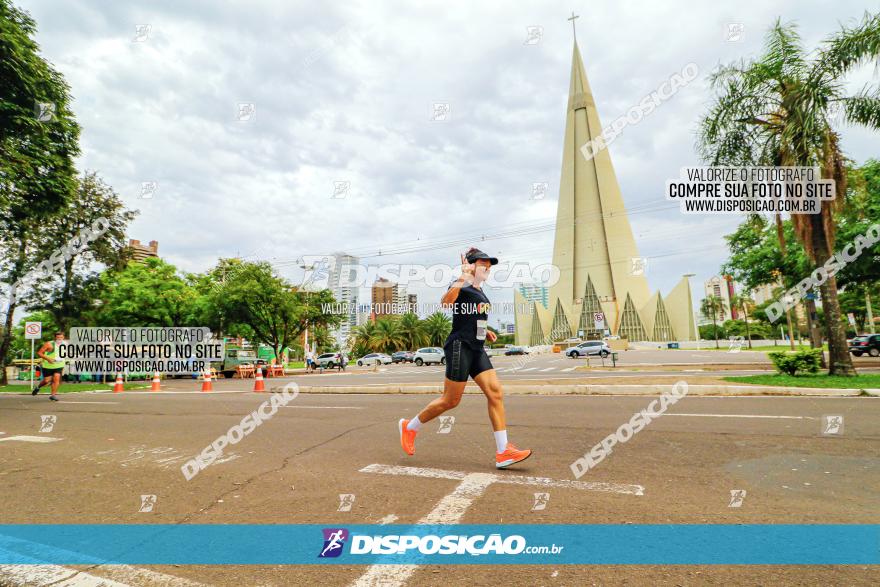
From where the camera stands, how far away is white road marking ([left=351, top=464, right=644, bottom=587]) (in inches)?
90.9

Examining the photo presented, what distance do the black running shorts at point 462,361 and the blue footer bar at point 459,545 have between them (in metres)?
1.66

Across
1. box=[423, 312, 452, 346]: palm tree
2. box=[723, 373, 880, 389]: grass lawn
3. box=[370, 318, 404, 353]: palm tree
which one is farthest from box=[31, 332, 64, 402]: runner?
box=[423, 312, 452, 346]: palm tree

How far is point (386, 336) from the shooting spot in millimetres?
66500

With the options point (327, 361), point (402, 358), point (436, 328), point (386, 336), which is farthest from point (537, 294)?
point (327, 361)

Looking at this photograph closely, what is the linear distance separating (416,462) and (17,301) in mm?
28932

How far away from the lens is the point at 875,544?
2.54m

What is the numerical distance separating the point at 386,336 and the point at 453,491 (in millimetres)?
63581

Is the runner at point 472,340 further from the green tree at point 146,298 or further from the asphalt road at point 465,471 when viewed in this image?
the green tree at point 146,298

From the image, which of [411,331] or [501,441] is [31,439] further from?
[411,331]

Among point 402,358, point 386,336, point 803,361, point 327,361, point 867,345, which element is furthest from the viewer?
point 386,336

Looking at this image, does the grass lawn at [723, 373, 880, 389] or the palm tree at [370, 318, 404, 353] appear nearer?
the grass lawn at [723, 373, 880, 389]

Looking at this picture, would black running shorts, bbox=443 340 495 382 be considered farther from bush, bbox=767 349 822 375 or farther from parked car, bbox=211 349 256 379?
parked car, bbox=211 349 256 379

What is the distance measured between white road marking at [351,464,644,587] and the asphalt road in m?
0.07

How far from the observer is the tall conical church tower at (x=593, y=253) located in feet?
290
